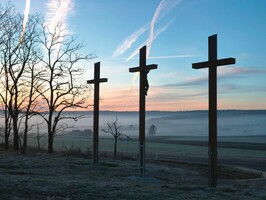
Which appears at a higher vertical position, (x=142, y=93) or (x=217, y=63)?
(x=217, y=63)

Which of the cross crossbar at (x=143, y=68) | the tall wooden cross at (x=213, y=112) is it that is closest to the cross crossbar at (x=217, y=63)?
the tall wooden cross at (x=213, y=112)

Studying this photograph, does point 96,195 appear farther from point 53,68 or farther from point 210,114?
point 53,68

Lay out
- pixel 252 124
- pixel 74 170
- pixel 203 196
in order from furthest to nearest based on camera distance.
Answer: pixel 252 124
pixel 74 170
pixel 203 196

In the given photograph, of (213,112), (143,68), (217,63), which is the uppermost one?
(143,68)

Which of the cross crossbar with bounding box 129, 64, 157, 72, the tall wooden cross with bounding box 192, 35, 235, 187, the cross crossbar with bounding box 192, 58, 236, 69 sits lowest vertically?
the tall wooden cross with bounding box 192, 35, 235, 187

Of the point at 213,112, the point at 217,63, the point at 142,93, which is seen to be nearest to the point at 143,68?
the point at 142,93

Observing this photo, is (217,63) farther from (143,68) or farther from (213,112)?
(143,68)

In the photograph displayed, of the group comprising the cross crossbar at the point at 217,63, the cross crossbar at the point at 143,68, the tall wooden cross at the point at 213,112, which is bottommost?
the tall wooden cross at the point at 213,112

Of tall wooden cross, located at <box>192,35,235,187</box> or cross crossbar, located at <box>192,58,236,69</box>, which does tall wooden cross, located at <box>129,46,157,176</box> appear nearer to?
cross crossbar, located at <box>192,58,236,69</box>

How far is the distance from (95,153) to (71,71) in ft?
36.4

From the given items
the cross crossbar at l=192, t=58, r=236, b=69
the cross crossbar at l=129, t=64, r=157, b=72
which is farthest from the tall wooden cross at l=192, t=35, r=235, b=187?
the cross crossbar at l=129, t=64, r=157, b=72

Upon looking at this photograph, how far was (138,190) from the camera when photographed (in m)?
8.02

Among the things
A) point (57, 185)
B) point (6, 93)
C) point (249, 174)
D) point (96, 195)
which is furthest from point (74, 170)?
point (6, 93)

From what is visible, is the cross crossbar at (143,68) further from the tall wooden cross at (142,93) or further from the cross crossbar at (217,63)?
the cross crossbar at (217,63)
